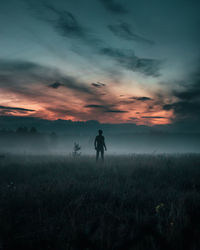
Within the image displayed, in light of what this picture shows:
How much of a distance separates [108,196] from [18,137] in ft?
313

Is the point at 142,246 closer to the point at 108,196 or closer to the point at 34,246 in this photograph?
the point at 34,246

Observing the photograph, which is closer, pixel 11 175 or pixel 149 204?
pixel 149 204

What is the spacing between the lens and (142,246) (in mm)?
2154

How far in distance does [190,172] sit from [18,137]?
9503 centimetres

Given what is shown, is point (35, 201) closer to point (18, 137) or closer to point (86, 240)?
point (86, 240)

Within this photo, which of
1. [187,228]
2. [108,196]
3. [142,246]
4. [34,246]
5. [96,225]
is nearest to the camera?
[142,246]

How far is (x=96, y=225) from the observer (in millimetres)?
2816

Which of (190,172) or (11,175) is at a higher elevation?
(190,172)

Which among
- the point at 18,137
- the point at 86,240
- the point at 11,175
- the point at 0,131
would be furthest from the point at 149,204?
the point at 0,131

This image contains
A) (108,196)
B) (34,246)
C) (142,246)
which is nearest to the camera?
(142,246)

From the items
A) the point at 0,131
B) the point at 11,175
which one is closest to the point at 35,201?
the point at 11,175

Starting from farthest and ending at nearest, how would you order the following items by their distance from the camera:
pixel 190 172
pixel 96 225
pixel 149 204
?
pixel 190 172, pixel 149 204, pixel 96 225

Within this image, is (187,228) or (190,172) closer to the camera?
(187,228)

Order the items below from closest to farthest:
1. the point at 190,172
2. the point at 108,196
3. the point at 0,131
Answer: the point at 108,196 < the point at 190,172 < the point at 0,131
